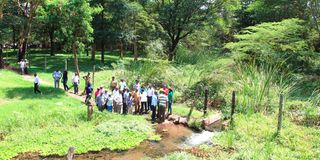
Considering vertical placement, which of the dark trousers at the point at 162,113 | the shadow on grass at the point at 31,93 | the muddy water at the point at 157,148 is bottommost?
the muddy water at the point at 157,148

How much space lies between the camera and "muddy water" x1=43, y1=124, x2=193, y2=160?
14.9 meters

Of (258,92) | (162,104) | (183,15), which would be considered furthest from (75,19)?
(183,15)

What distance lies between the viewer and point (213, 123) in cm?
2028

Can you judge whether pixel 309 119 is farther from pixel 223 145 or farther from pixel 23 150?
pixel 23 150

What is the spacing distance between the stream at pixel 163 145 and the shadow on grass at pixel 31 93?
8.00 m

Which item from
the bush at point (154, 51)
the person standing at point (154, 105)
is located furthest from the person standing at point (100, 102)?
the bush at point (154, 51)

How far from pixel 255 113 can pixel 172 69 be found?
10.1m

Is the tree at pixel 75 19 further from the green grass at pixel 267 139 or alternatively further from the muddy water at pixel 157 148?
the green grass at pixel 267 139

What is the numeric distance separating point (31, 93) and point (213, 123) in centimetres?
1180

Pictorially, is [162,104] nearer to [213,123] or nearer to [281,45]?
[213,123]

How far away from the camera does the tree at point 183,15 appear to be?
42406mm

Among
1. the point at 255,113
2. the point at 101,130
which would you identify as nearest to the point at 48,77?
the point at 101,130

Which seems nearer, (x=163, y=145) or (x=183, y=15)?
(x=163, y=145)

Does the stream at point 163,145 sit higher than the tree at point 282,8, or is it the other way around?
the tree at point 282,8
